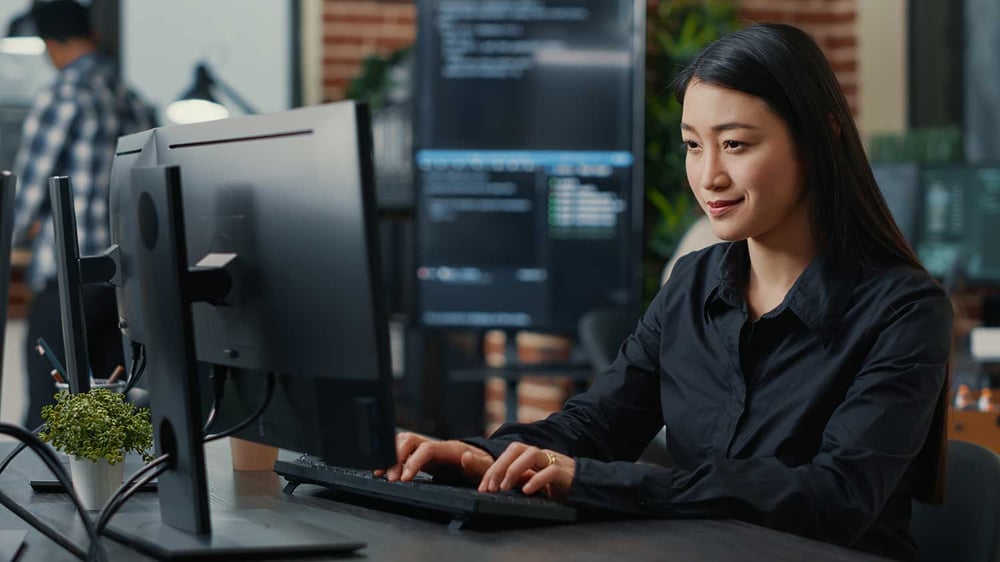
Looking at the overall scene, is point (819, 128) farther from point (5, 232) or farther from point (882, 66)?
point (882, 66)

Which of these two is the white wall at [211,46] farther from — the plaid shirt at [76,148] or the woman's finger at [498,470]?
the woman's finger at [498,470]

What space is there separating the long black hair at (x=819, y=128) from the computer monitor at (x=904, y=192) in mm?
2177

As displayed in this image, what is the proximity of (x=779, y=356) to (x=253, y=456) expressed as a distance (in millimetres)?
711

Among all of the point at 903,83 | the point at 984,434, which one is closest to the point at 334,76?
the point at 903,83

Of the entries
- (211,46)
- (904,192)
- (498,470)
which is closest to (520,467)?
(498,470)

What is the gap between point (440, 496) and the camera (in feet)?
4.86

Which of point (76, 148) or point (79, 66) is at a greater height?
point (79, 66)

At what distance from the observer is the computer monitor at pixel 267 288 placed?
1.24 m

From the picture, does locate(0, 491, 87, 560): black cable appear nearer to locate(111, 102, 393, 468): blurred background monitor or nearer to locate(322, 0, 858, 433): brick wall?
locate(111, 102, 393, 468): blurred background monitor

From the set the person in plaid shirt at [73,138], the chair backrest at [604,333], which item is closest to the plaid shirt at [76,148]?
the person in plaid shirt at [73,138]

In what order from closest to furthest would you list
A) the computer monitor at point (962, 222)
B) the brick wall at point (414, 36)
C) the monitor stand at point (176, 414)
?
the monitor stand at point (176, 414), the computer monitor at point (962, 222), the brick wall at point (414, 36)

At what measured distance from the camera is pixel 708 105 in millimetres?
1747

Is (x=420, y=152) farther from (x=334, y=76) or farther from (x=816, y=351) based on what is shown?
(x=816, y=351)

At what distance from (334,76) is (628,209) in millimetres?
2205
